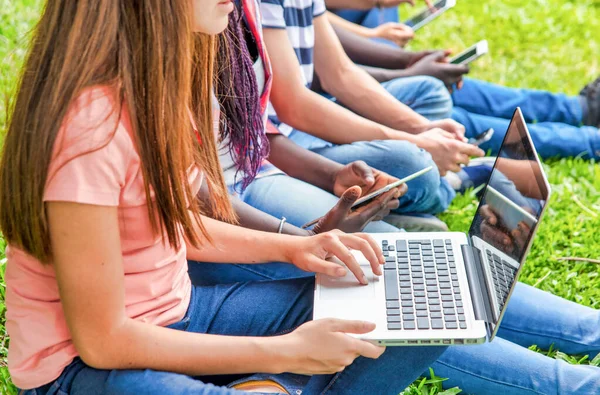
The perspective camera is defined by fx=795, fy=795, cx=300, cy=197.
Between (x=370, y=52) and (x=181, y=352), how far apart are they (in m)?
1.99

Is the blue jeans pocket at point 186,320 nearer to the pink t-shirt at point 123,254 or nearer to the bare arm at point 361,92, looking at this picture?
the pink t-shirt at point 123,254

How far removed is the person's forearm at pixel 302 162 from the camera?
2287 mm

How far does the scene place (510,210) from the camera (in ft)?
5.39

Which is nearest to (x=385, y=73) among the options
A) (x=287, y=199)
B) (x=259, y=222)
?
(x=287, y=199)

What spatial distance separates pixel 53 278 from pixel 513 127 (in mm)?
1059

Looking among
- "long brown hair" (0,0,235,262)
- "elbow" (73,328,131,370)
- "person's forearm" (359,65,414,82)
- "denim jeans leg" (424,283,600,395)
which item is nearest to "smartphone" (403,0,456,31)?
"person's forearm" (359,65,414,82)

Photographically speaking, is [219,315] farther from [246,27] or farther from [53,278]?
[246,27]

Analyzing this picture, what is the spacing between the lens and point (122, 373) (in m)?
1.33

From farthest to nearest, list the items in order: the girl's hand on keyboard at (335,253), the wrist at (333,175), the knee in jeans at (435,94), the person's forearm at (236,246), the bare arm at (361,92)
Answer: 1. the knee in jeans at (435,94)
2. the bare arm at (361,92)
3. the wrist at (333,175)
4. the person's forearm at (236,246)
5. the girl's hand on keyboard at (335,253)

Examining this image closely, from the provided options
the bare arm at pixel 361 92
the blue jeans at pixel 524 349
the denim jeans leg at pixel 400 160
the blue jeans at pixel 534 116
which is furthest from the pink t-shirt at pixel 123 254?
the blue jeans at pixel 534 116

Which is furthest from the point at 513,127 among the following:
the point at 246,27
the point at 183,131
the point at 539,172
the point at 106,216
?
the point at 106,216

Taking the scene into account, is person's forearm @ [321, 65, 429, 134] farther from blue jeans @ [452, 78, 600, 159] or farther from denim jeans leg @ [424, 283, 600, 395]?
denim jeans leg @ [424, 283, 600, 395]

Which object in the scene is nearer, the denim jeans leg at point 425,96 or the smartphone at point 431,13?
the denim jeans leg at point 425,96

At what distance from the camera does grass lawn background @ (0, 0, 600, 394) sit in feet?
8.16
